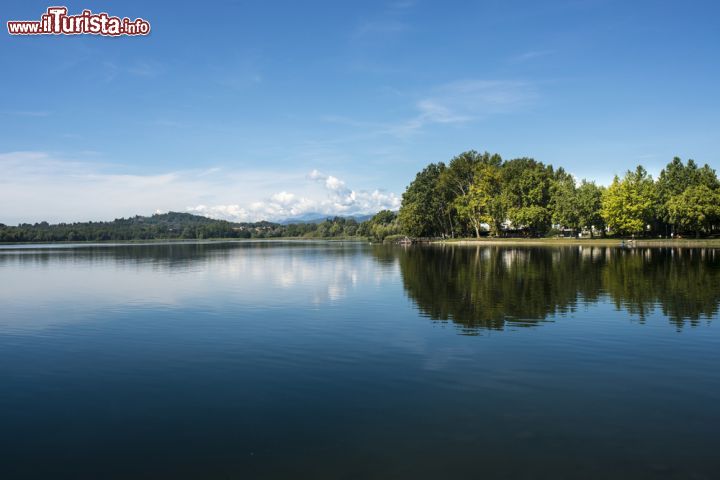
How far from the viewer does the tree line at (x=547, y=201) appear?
100 meters

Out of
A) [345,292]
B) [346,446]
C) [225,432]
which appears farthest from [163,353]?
[345,292]

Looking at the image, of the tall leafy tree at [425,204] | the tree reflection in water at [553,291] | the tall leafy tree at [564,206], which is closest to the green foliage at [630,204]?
the tall leafy tree at [564,206]

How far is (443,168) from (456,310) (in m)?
130

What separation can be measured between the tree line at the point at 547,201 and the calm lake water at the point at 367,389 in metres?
80.1

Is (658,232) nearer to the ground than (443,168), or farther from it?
nearer to the ground

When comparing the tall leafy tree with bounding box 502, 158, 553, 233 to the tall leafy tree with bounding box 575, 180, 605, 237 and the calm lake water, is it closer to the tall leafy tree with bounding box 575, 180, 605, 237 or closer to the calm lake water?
the tall leafy tree with bounding box 575, 180, 605, 237

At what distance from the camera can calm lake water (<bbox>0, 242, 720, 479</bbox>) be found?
377 inches

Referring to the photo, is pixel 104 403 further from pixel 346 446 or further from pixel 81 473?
pixel 346 446


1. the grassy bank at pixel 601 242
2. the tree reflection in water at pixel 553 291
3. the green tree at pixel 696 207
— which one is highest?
the green tree at pixel 696 207

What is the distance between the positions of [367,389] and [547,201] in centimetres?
11900

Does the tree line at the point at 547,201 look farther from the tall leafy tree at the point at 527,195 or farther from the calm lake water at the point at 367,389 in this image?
the calm lake water at the point at 367,389

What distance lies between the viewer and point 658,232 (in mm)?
112188

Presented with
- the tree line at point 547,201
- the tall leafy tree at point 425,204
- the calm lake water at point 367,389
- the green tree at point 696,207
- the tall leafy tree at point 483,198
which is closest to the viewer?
the calm lake water at point 367,389

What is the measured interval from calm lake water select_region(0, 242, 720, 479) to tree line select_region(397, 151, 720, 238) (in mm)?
80097
